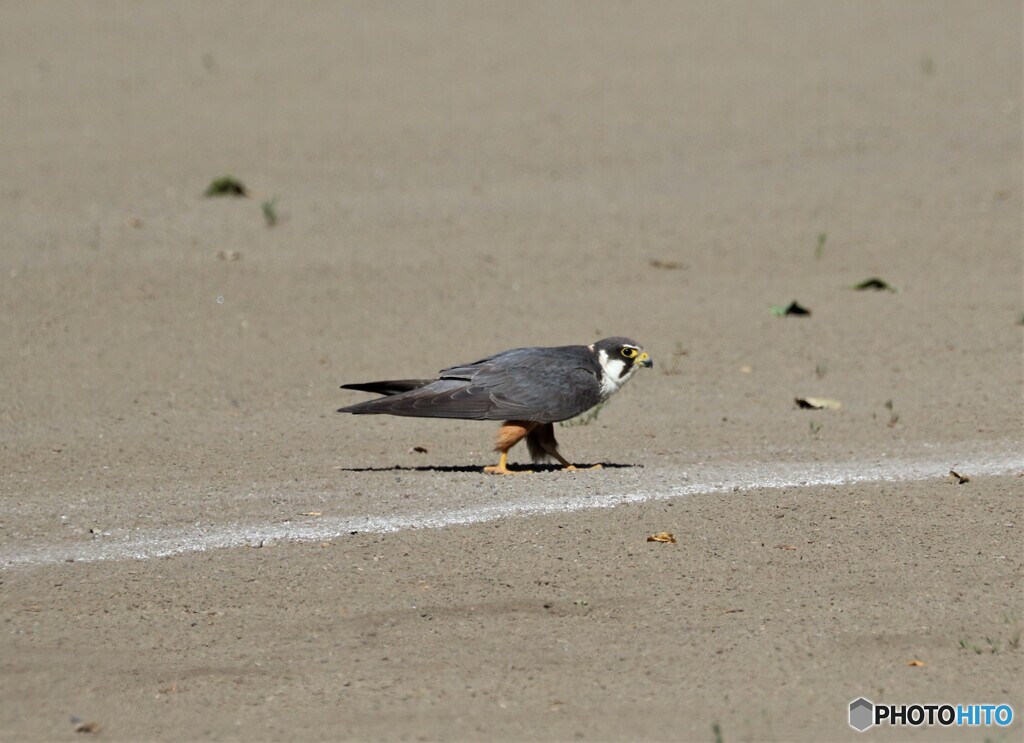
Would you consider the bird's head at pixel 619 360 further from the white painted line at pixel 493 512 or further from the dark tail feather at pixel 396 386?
the dark tail feather at pixel 396 386

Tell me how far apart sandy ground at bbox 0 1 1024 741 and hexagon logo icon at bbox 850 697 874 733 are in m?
0.05

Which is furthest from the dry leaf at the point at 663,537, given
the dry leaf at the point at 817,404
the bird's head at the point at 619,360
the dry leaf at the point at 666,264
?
the dry leaf at the point at 666,264

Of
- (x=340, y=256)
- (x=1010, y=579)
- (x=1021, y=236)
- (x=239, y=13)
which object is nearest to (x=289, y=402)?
(x=340, y=256)

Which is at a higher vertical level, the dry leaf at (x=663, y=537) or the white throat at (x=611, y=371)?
the white throat at (x=611, y=371)

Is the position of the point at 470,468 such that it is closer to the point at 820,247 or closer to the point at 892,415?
the point at 892,415

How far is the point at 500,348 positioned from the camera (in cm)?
1070

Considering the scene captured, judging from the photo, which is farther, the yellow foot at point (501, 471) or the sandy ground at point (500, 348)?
the yellow foot at point (501, 471)

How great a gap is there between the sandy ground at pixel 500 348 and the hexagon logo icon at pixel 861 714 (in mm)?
49

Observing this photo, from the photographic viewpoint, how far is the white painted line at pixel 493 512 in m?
6.30

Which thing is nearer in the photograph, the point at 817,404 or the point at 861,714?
the point at 861,714

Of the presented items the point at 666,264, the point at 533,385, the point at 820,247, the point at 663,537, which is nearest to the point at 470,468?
the point at 533,385

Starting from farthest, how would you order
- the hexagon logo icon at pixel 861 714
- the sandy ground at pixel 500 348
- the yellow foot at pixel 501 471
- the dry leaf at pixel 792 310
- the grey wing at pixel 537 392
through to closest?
1. the dry leaf at pixel 792 310
2. the yellow foot at pixel 501 471
3. the grey wing at pixel 537 392
4. the sandy ground at pixel 500 348
5. the hexagon logo icon at pixel 861 714

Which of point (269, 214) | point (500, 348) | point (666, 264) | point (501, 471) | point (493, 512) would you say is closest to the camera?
point (493, 512)

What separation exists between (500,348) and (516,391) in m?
3.29
